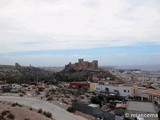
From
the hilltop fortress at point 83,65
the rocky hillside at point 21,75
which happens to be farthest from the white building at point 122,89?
the hilltop fortress at point 83,65

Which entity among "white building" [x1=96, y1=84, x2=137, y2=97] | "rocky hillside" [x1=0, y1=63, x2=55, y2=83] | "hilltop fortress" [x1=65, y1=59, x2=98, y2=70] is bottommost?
"white building" [x1=96, y1=84, x2=137, y2=97]

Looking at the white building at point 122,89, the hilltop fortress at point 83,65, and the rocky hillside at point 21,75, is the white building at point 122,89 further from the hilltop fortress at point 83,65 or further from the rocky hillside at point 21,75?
the hilltop fortress at point 83,65

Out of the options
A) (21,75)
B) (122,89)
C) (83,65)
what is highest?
(83,65)

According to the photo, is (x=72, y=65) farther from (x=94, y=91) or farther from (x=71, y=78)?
(x=94, y=91)

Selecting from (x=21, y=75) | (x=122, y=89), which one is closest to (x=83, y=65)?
(x=21, y=75)

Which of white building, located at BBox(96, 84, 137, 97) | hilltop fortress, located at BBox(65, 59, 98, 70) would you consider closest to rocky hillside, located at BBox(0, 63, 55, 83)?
hilltop fortress, located at BBox(65, 59, 98, 70)

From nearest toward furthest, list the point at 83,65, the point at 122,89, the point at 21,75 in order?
the point at 122,89 → the point at 21,75 → the point at 83,65

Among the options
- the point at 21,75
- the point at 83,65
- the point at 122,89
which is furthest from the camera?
the point at 83,65

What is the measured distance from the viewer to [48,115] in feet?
103

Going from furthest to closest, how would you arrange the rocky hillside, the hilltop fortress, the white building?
the hilltop fortress
the rocky hillside
the white building

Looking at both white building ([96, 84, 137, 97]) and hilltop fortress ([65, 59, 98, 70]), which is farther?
hilltop fortress ([65, 59, 98, 70])

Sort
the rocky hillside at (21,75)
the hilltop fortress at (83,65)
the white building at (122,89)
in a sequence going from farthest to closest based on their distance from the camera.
Answer: the hilltop fortress at (83,65)
the rocky hillside at (21,75)
the white building at (122,89)

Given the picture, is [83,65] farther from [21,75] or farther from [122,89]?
[122,89]

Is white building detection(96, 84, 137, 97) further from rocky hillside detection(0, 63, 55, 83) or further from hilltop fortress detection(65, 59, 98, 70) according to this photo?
hilltop fortress detection(65, 59, 98, 70)
